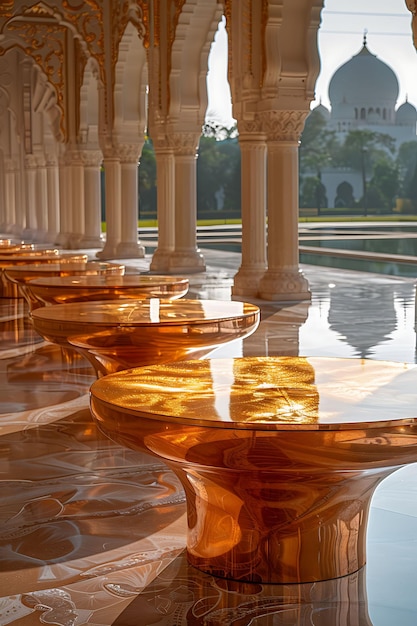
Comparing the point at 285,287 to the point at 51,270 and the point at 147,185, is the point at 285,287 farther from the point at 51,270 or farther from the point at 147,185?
the point at 147,185

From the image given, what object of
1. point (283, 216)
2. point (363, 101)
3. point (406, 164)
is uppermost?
point (363, 101)

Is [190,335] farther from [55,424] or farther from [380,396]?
[380,396]

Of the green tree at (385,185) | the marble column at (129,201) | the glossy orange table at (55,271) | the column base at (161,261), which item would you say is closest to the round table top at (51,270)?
the glossy orange table at (55,271)

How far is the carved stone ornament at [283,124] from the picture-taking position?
9078 mm

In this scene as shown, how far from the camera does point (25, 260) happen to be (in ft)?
28.5

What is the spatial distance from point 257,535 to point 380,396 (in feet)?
1.48

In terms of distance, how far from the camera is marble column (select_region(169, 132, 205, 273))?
12.4m

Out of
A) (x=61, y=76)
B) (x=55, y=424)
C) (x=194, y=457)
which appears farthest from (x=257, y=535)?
(x=61, y=76)

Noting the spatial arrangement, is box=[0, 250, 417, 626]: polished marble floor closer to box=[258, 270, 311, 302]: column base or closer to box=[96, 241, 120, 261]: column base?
box=[258, 270, 311, 302]: column base

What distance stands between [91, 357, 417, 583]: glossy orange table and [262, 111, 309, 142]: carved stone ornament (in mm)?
6638

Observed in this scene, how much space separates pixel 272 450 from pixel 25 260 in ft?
22.4

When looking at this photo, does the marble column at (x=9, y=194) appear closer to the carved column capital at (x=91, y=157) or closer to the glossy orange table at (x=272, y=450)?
the carved column capital at (x=91, y=157)

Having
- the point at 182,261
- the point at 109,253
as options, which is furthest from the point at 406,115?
the point at 182,261

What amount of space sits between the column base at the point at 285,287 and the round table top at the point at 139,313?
14.8ft
